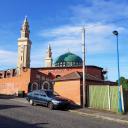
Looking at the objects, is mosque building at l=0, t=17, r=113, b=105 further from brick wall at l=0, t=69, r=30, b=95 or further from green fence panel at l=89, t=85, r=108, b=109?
green fence panel at l=89, t=85, r=108, b=109

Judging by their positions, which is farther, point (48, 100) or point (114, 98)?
point (48, 100)

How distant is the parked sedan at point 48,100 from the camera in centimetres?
2977

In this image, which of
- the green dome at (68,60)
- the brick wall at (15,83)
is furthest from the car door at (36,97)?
the green dome at (68,60)

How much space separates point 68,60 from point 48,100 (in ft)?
181

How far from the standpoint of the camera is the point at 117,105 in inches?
1152

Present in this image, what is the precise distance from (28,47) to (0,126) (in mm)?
80088

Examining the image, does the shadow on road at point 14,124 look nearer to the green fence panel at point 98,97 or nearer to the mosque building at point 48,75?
the green fence panel at point 98,97

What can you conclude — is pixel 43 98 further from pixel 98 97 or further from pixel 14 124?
pixel 14 124

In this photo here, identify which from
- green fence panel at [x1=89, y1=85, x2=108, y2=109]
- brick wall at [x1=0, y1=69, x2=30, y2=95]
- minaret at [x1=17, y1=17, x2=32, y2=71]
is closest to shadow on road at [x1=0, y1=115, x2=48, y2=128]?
green fence panel at [x1=89, y1=85, x2=108, y2=109]

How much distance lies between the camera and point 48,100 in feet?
100.0

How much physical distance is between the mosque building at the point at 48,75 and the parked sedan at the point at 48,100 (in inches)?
153

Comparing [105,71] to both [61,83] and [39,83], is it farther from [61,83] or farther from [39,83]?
[61,83]

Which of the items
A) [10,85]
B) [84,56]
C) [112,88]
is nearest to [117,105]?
[112,88]

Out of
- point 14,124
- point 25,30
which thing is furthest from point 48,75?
point 14,124
